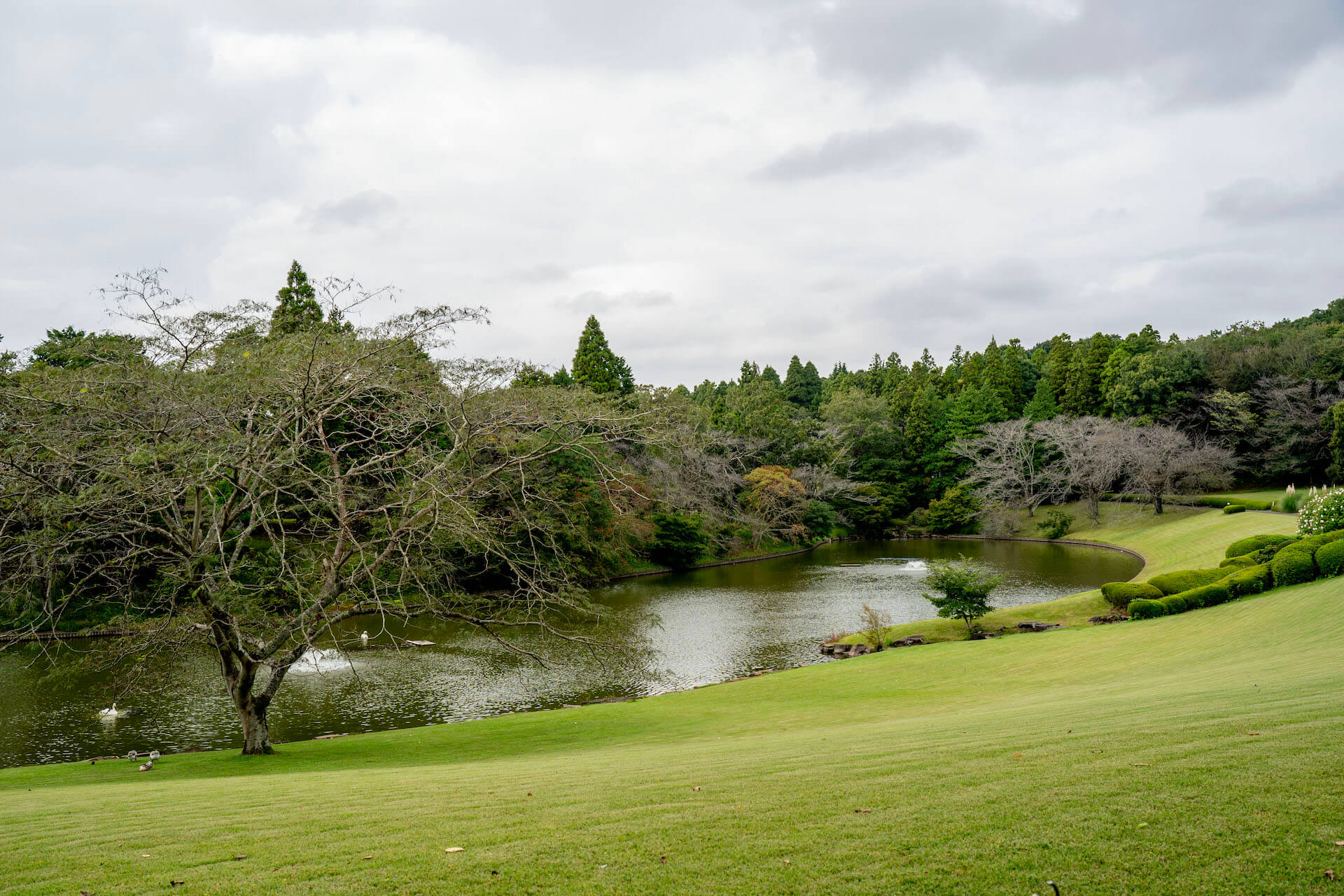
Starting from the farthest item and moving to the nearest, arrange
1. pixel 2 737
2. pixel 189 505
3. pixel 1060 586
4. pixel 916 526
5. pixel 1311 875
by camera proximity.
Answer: pixel 916 526 → pixel 1060 586 → pixel 2 737 → pixel 189 505 → pixel 1311 875

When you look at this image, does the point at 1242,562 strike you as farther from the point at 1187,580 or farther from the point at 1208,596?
the point at 1208,596

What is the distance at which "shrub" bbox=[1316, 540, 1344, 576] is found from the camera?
1689cm

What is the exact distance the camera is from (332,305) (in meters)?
12.1

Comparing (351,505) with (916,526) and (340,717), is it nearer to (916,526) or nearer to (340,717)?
(340,717)

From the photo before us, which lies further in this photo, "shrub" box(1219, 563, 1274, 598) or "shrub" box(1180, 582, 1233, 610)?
"shrub" box(1180, 582, 1233, 610)

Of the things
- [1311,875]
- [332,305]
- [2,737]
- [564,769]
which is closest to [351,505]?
[332,305]

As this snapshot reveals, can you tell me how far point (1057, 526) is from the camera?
153 ft

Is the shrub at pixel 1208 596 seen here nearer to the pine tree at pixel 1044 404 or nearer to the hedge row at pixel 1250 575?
the hedge row at pixel 1250 575

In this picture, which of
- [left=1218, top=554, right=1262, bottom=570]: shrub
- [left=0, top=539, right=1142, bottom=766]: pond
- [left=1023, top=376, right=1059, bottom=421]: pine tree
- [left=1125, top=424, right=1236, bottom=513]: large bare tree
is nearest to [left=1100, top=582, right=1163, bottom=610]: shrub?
[left=1218, top=554, right=1262, bottom=570]: shrub

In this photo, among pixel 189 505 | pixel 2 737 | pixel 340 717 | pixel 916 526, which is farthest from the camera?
pixel 916 526

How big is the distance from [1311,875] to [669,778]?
4541 millimetres

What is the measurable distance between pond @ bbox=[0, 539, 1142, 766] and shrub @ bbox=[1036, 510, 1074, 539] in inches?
531

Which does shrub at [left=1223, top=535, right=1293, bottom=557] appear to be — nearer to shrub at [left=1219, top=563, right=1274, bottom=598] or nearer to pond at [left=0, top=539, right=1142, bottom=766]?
shrub at [left=1219, top=563, right=1274, bottom=598]

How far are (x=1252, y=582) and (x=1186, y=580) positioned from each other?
1868mm
